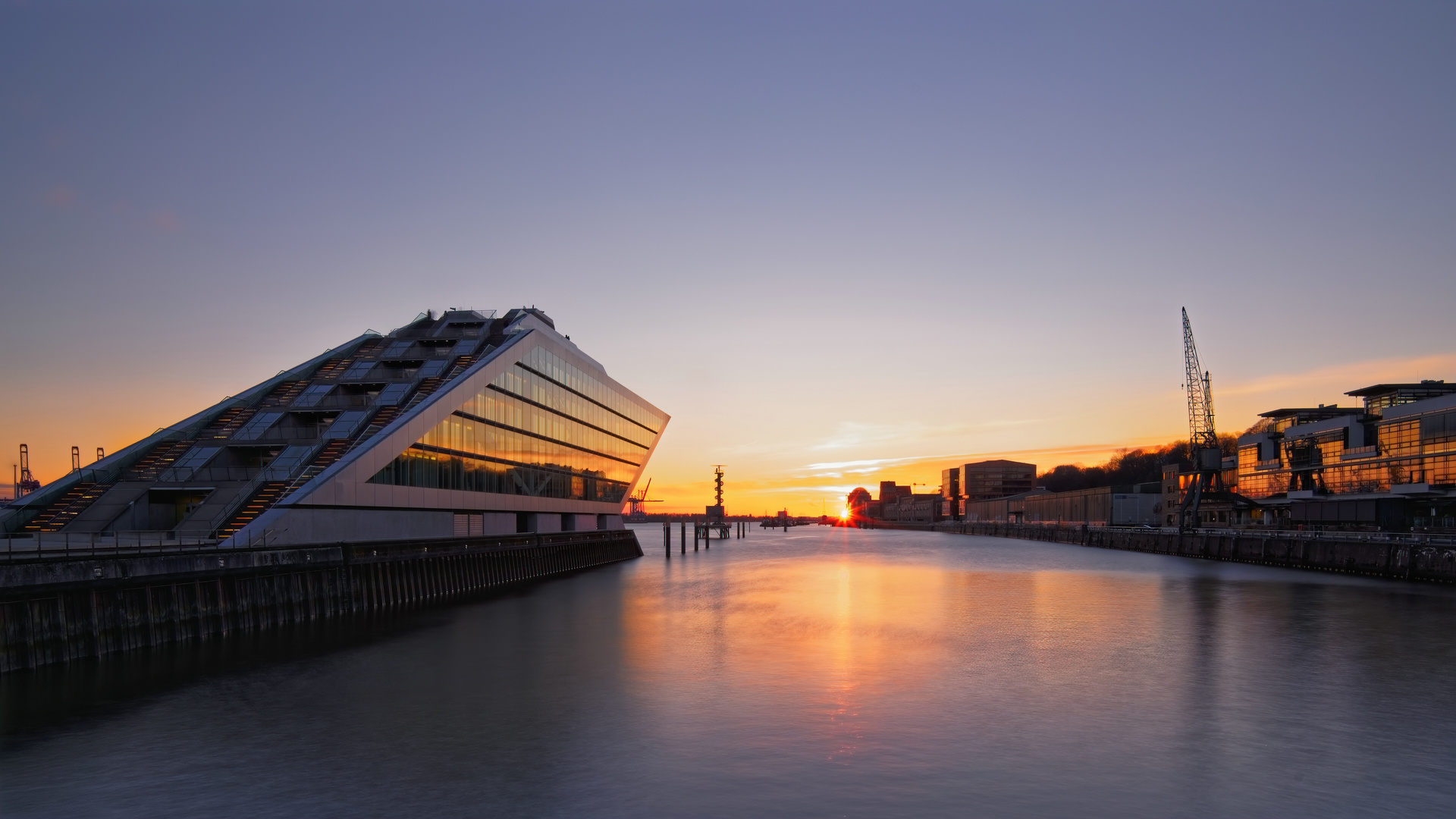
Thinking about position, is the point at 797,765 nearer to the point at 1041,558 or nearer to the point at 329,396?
the point at 329,396

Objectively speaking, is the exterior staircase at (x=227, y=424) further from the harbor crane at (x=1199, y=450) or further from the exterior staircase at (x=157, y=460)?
the harbor crane at (x=1199, y=450)

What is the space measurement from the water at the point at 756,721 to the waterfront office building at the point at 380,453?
933cm

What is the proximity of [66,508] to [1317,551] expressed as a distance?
299 feet

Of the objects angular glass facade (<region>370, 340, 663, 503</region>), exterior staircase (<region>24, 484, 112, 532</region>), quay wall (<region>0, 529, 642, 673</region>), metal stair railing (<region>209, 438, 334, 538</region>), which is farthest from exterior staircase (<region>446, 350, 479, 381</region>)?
exterior staircase (<region>24, 484, 112, 532</region>)

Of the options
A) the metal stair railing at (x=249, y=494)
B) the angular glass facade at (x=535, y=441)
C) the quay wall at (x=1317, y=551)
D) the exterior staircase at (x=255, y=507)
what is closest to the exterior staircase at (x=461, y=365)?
the angular glass facade at (x=535, y=441)

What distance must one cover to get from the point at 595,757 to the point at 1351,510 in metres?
119

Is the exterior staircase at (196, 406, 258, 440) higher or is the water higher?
the exterior staircase at (196, 406, 258, 440)

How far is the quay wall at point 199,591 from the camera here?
26.6 meters

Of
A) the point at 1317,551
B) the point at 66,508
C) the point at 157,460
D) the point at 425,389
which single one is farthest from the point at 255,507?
the point at 1317,551

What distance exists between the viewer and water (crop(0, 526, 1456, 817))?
55.8ft

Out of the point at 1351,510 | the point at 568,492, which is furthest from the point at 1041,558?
the point at 568,492

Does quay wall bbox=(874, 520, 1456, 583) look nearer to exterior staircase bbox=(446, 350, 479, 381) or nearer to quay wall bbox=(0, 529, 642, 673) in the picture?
quay wall bbox=(0, 529, 642, 673)

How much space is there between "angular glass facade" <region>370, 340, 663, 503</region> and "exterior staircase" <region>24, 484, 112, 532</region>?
529 inches

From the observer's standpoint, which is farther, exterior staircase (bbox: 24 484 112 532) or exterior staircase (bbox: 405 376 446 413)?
exterior staircase (bbox: 405 376 446 413)
